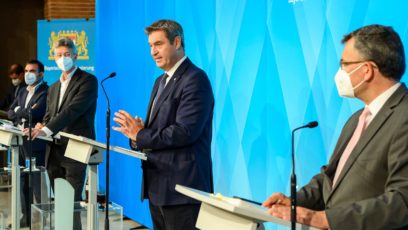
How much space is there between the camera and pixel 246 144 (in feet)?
16.1

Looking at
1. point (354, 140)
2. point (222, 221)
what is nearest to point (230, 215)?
point (222, 221)

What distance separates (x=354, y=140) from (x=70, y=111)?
3.00 meters

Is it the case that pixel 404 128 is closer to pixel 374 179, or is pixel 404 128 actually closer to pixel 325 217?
pixel 374 179

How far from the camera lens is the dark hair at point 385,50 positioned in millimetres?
2346

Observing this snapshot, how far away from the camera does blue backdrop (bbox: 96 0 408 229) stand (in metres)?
3.92

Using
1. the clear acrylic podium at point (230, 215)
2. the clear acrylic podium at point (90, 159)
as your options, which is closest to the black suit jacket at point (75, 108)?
the clear acrylic podium at point (90, 159)

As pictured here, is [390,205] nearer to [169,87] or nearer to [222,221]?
[222,221]

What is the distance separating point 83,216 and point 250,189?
4.44ft

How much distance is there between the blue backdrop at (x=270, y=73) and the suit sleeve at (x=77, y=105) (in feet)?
3.50

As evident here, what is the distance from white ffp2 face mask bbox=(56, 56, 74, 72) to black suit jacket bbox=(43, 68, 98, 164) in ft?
0.26

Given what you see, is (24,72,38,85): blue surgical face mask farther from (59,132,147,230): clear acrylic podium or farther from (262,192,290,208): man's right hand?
(262,192,290,208): man's right hand

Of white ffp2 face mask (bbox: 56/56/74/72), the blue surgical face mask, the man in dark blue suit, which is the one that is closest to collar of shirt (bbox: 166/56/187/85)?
the man in dark blue suit

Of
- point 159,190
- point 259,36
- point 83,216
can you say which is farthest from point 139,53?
point 159,190

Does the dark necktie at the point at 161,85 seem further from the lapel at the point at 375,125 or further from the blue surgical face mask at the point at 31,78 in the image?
the blue surgical face mask at the point at 31,78
